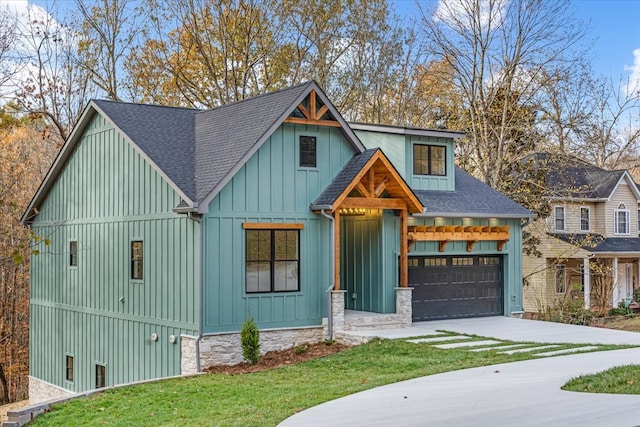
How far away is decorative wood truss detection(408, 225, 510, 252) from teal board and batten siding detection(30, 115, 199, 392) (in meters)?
6.44

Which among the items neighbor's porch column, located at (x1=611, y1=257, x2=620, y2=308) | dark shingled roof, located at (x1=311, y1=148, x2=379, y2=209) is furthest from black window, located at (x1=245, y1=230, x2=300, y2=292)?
neighbor's porch column, located at (x1=611, y1=257, x2=620, y2=308)

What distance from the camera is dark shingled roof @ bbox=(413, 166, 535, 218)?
21.3 meters

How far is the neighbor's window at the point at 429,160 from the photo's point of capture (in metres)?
22.2

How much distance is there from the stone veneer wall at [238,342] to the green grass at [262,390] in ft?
3.43

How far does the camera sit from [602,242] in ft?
111

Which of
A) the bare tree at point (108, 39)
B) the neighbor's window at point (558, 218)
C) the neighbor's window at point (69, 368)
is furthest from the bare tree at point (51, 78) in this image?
the neighbor's window at point (558, 218)

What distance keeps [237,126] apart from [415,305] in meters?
6.97

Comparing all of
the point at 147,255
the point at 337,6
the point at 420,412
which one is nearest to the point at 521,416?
the point at 420,412

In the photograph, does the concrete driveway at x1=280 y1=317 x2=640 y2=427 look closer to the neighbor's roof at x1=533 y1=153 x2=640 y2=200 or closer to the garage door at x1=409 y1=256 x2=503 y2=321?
the garage door at x1=409 y1=256 x2=503 y2=321

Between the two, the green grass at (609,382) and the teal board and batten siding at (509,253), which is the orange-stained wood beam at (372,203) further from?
the green grass at (609,382)

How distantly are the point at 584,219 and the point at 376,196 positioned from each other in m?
19.0

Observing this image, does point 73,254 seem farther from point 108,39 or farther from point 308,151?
point 108,39

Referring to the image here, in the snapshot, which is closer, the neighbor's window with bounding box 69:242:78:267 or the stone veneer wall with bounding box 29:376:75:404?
the neighbor's window with bounding box 69:242:78:267

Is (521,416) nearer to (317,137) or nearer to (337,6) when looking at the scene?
(317,137)
